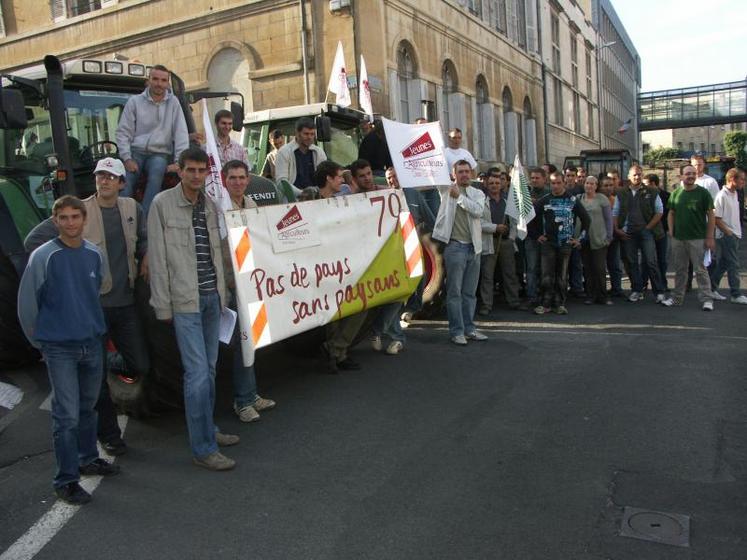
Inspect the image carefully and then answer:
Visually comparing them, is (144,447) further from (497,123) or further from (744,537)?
(497,123)

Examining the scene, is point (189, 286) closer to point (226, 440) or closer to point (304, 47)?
point (226, 440)

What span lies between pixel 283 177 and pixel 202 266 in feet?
9.36

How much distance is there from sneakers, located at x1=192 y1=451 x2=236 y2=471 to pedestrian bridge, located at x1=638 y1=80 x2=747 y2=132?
72537 millimetres

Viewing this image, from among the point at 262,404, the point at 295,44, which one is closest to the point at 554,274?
the point at 262,404

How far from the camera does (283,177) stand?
281 inches

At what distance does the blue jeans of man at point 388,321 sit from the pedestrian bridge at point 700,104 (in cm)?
6947

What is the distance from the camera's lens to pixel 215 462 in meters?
4.34

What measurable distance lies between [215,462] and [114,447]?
2.75 ft

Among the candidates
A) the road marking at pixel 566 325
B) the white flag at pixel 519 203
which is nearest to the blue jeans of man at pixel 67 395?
the road marking at pixel 566 325

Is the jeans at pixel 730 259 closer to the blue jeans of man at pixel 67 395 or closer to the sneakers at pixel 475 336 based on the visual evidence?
the sneakers at pixel 475 336

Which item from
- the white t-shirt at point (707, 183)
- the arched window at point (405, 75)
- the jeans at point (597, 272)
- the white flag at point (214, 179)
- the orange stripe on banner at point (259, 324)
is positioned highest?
the arched window at point (405, 75)

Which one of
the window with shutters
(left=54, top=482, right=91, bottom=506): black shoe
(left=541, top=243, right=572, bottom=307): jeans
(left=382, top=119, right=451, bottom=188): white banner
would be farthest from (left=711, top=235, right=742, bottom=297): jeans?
the window with shutters

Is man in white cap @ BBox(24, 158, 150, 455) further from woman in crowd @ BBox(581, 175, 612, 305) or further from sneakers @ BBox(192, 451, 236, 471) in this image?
woman in crowd @ BBox(581, 175, 612, 305)

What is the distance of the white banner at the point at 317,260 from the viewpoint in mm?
4988
